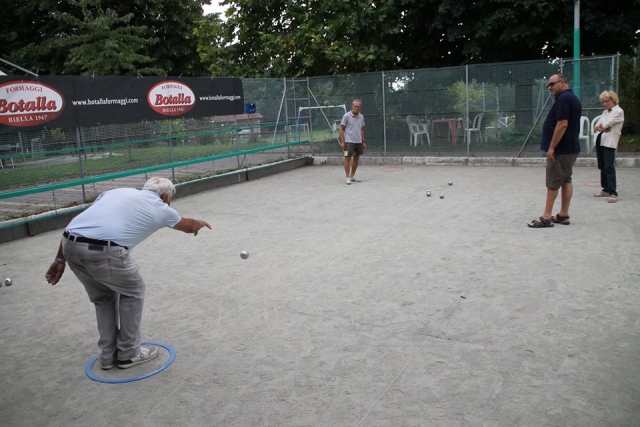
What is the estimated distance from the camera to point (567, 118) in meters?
7.54

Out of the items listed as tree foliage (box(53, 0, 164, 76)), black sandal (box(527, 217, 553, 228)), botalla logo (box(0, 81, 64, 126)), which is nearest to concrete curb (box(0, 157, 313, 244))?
botalla logo (box(0, 81, 64, 126))

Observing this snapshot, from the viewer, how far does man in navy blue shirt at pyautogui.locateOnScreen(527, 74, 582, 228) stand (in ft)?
24.8

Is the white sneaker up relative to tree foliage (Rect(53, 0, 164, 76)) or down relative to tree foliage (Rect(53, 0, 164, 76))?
down

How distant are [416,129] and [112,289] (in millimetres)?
13363

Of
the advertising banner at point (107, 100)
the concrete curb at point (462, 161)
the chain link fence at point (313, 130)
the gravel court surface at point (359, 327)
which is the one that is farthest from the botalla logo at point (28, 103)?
the concrete curb at point (462, 161)

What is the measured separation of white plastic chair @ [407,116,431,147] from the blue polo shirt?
27.7 ft

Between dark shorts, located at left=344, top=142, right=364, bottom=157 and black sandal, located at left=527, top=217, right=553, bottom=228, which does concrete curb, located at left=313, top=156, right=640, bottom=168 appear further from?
black sandal, located at left=527, top=217, right=553, bottom=228

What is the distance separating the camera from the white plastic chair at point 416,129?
1628cm

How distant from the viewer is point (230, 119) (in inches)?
576

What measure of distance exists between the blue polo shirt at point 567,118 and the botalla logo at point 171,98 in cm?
827

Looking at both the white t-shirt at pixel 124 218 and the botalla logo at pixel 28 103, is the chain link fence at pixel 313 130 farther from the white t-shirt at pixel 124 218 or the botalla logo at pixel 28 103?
the white t-shirt at pixel 124 218

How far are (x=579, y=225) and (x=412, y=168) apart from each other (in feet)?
25.7

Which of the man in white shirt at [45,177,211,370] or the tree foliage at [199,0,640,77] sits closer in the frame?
the man in white shirt at [45,177,211,370]

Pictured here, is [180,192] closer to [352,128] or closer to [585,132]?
[352,128]
